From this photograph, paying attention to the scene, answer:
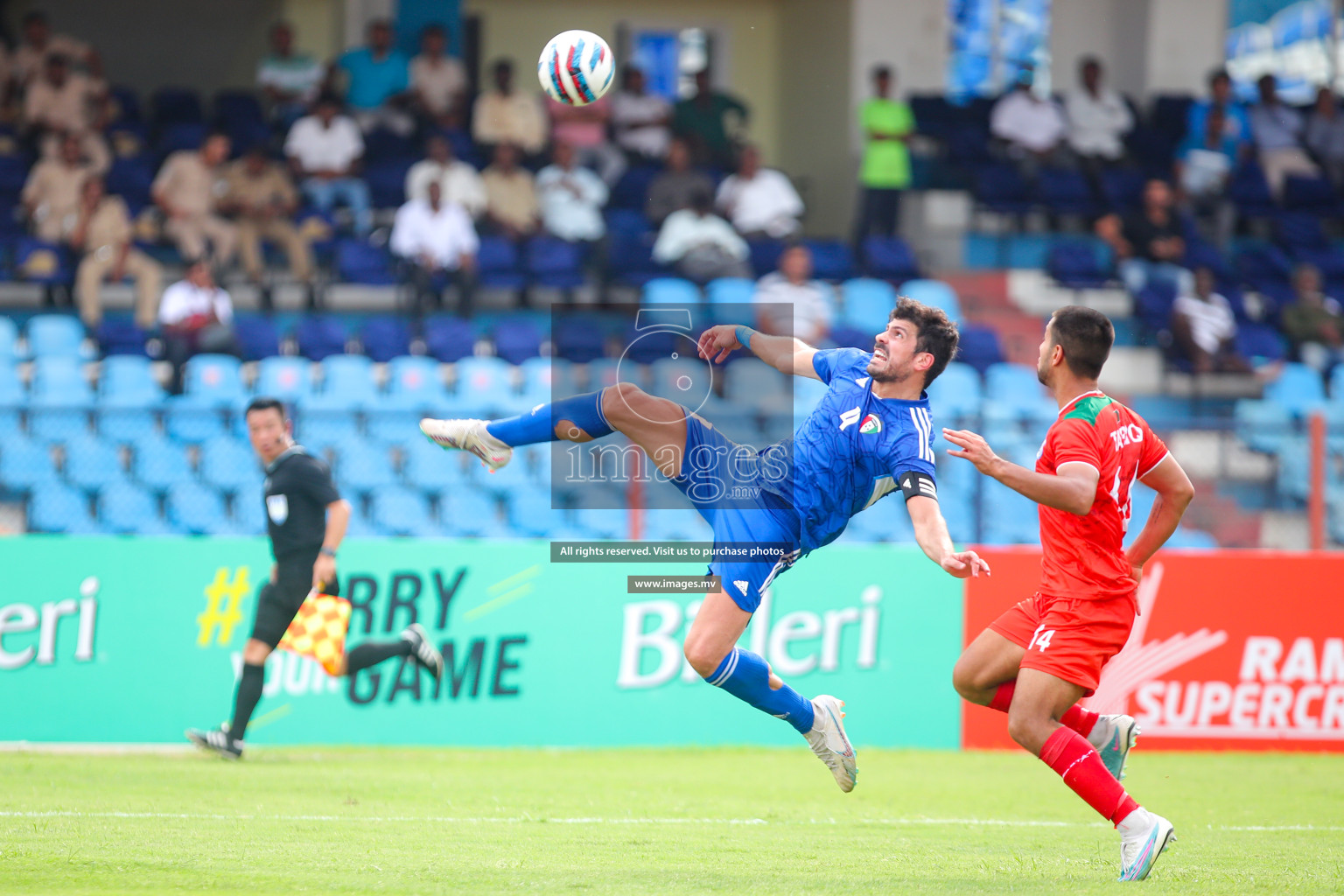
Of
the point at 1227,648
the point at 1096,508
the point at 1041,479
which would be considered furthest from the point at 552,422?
the point at 1227,648

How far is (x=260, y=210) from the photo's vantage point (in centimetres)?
1603

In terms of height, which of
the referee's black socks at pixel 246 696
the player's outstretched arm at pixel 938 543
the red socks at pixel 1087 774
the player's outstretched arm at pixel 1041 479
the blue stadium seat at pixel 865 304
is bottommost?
the referee's black socks at pixel 246 696

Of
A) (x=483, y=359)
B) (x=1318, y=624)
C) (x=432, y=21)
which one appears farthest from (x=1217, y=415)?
(x=432, y=21)

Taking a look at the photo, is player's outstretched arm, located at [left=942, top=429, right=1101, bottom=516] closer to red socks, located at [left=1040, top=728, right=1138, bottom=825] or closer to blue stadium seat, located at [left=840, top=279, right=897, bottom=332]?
red socks, located at [left=1040, top=728, right=1138, bottom=825]

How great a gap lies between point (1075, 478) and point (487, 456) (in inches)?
112

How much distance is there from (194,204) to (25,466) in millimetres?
4898

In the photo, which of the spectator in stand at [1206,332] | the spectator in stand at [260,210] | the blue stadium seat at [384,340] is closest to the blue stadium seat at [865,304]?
the spectator in stand at [1206,332]

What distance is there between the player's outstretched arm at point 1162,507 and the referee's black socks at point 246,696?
5736mm

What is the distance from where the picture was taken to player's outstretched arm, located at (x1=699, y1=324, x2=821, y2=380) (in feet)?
23.0

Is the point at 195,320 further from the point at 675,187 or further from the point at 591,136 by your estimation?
the point at 591,136

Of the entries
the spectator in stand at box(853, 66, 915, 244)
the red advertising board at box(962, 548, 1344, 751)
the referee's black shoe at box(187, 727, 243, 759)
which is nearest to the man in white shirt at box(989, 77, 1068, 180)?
the spectator in stand at box(853, 66, 915, 244)

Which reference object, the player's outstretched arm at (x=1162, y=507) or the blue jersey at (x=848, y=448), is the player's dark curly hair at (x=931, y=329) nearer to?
the blue jersey at (x=848, y=448)

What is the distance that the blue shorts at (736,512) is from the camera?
667 centimetres

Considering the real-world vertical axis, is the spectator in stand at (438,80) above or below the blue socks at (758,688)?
above
